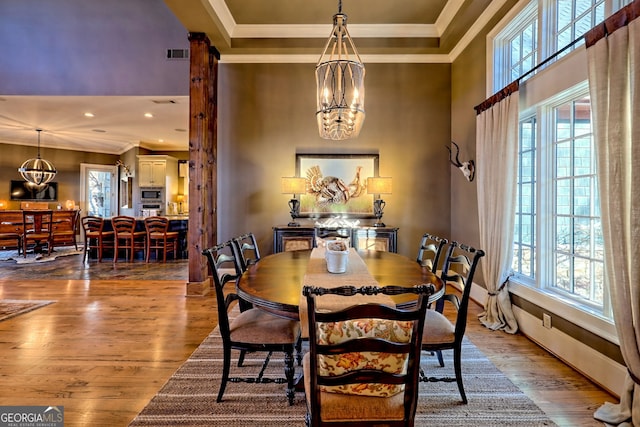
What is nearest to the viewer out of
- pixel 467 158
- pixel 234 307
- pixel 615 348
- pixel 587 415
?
pixel 587 415

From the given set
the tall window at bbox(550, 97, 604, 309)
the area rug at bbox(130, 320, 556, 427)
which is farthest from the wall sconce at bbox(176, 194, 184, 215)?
the tall window at bbox(550, 97, 604, 309)

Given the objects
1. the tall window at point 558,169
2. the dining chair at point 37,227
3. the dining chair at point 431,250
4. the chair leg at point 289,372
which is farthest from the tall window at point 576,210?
the dining chair at point 37,227

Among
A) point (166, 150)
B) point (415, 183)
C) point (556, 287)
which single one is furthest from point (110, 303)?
point (166, 150)

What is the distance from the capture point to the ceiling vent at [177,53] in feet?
16.8

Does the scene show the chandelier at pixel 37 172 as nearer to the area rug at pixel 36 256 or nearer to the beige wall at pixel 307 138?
the area rug at pixel 36 256

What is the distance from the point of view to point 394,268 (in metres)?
2.39

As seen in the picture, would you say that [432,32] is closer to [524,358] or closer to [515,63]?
[515,63]

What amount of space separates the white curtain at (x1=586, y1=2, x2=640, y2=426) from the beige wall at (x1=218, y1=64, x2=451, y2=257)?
2.90 meters

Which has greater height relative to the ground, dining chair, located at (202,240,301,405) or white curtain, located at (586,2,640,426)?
white curtain, located at (586,2,640,426)

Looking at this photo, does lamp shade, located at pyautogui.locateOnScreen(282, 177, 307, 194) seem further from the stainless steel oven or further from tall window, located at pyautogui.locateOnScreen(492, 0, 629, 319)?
the stainless steel oven

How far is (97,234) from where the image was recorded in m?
6.52

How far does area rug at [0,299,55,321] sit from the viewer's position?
349 cm

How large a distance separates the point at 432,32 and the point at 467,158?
1893mm

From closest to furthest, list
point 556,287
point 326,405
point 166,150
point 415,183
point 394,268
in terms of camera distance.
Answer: point 326,405
point 394,268
point 556,287
point 415,183
point 166,150
